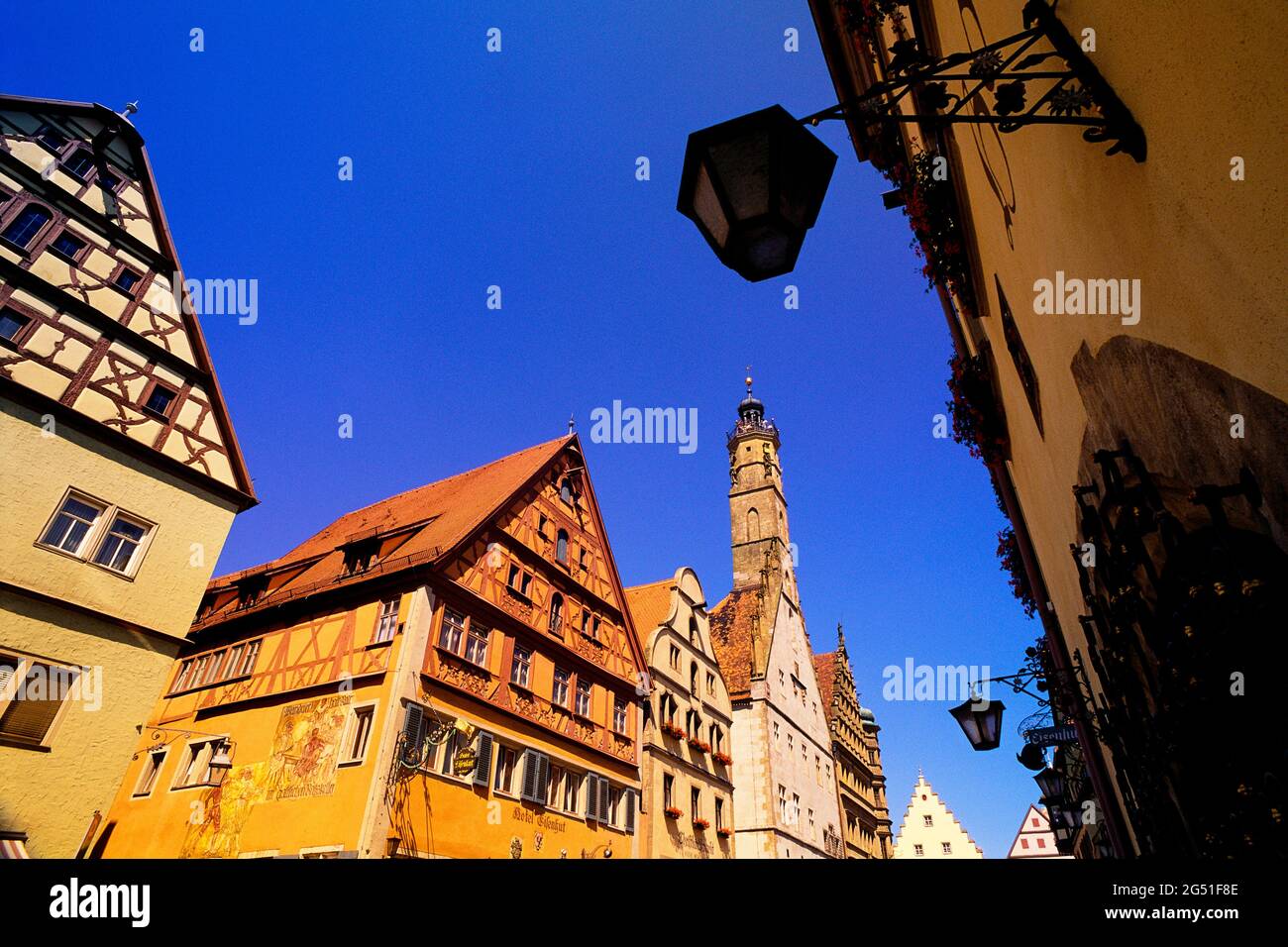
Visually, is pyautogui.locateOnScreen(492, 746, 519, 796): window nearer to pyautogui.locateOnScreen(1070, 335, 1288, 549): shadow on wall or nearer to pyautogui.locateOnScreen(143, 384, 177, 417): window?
pyautogui.locateOnScreen(143, 384, 177, 417): window

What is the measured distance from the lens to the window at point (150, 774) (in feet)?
52.0

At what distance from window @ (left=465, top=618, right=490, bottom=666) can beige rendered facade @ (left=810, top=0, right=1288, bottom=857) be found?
1288cm

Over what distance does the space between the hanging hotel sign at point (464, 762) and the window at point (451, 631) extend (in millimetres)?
2169

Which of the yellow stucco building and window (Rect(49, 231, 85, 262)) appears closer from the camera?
the yellow stucco building

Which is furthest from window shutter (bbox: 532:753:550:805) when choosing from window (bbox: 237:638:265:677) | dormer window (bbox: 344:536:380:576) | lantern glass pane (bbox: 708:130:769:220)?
lantern glass pane (bbox: 708:130:769:220)

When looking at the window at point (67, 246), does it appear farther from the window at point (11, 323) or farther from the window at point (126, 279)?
the window at point (11, 323)

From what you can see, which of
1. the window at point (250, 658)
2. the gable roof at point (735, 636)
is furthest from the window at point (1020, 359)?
the gable roof at point (735, 636)

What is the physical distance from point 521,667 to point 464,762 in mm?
3348

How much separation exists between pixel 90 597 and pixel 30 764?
2.54 m

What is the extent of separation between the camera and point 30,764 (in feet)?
32.4

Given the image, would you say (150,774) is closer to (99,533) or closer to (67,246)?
(99,533)

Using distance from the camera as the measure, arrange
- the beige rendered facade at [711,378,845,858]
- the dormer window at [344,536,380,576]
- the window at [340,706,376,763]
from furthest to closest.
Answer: the beige rendered facade at [711,378,845,858] → the dormer window at [344,536,380,576] → the window at [340,706,376,763]

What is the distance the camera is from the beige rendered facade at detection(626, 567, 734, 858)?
20.9m
